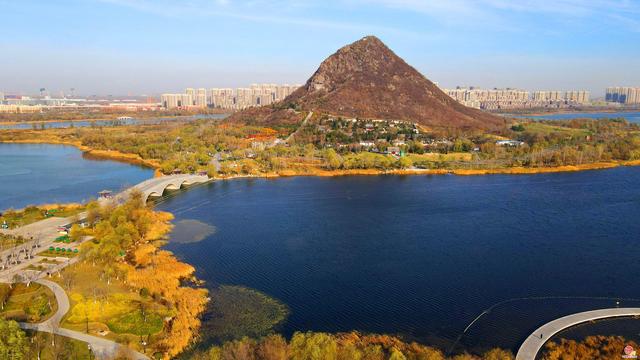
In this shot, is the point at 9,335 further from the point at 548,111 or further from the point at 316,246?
the point at 548,111

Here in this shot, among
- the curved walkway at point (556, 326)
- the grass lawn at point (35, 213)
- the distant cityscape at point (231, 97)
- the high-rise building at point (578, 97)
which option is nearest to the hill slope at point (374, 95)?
the grass lawn at point (35, 213)

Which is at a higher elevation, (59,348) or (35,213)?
(35,213)

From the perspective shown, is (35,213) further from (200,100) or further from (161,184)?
(200,100)

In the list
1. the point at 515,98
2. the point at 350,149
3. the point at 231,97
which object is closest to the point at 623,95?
the point at 515,98

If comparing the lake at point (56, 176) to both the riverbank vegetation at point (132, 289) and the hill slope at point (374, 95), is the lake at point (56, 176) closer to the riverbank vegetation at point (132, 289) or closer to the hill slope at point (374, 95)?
the riverbank vegetation at point (132, 289)

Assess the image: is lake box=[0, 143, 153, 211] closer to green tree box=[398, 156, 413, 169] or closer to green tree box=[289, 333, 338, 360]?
green tree box=[398, 156, 413, 169]
